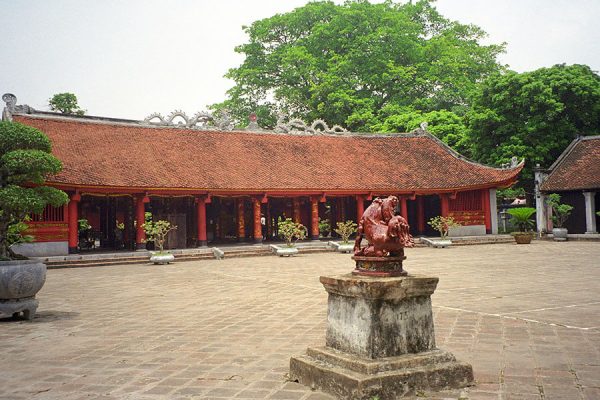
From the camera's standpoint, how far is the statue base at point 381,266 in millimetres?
4027

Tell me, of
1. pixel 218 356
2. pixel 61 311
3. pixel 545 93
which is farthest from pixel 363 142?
pixel 218 356

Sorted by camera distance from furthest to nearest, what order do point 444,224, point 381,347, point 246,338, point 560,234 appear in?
point 560,234, point 444,224, point 246,338, point 381,347

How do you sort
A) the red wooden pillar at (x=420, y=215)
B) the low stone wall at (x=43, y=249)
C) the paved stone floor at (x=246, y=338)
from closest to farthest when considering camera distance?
the paved stone floor at (x=246, y=338), the low stone wall at (x=43, y=249), the red wooden pillar at (x=420, y=215)

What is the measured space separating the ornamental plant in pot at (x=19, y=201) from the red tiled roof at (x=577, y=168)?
24086 mm

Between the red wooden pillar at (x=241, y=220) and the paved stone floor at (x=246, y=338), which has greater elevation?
the red wooden pillar at (x=241, y=220)

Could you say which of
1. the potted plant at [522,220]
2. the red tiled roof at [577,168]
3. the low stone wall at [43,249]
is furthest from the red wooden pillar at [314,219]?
the red tiled roof at [577,168]

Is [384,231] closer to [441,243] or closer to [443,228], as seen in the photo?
[441,243]

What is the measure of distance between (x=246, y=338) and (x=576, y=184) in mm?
24021

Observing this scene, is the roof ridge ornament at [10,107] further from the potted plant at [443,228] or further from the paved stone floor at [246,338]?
the potted plant at [443,228]

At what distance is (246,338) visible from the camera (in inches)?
230

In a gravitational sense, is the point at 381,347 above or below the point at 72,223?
below

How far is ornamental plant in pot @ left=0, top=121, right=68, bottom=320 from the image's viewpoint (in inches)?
289

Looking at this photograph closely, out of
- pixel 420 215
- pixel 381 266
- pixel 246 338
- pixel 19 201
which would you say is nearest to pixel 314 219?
pixel 420 215

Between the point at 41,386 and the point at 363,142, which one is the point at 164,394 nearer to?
the point at 41,386
